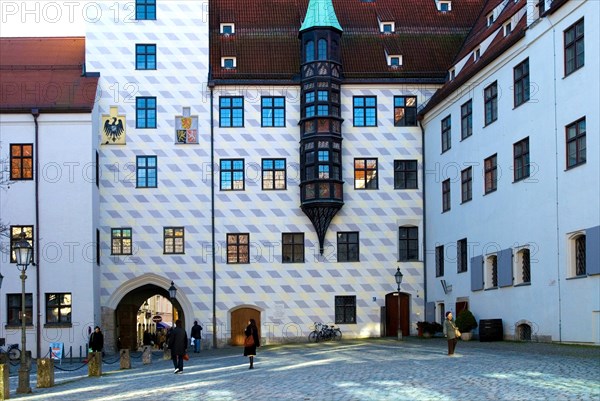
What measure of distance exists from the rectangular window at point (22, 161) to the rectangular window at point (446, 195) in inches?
710

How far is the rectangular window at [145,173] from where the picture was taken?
142 ft

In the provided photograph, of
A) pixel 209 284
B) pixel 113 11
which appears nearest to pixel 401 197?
pixel 209 284

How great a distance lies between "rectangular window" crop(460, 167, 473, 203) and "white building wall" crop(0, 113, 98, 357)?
15.8m

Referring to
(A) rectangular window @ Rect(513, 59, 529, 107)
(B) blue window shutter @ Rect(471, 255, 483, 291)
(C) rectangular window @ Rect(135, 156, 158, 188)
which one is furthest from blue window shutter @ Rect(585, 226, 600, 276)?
(C) rectangular window @ Rect(135, 156, 158, 188)

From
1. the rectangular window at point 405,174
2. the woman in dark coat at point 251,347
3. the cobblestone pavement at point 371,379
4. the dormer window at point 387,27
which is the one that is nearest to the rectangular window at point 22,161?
the cobblestone pavement at point 371,379

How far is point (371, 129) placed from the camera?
44.1 m

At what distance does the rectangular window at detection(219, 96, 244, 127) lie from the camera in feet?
144

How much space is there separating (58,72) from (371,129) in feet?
48.1

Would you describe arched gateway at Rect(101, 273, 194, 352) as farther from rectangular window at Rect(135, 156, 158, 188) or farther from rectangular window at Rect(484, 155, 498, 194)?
rectangular window at Rect(484, 155, 498, 194)

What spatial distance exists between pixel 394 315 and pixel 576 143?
16929mm

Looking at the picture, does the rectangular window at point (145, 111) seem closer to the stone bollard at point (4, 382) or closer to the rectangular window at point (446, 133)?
the rectangular window at point (446, 133)

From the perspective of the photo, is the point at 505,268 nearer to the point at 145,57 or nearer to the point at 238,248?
the point at 238,248

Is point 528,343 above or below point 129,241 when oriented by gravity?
below

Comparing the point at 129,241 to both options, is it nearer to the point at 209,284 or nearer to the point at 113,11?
the point at 209,284
